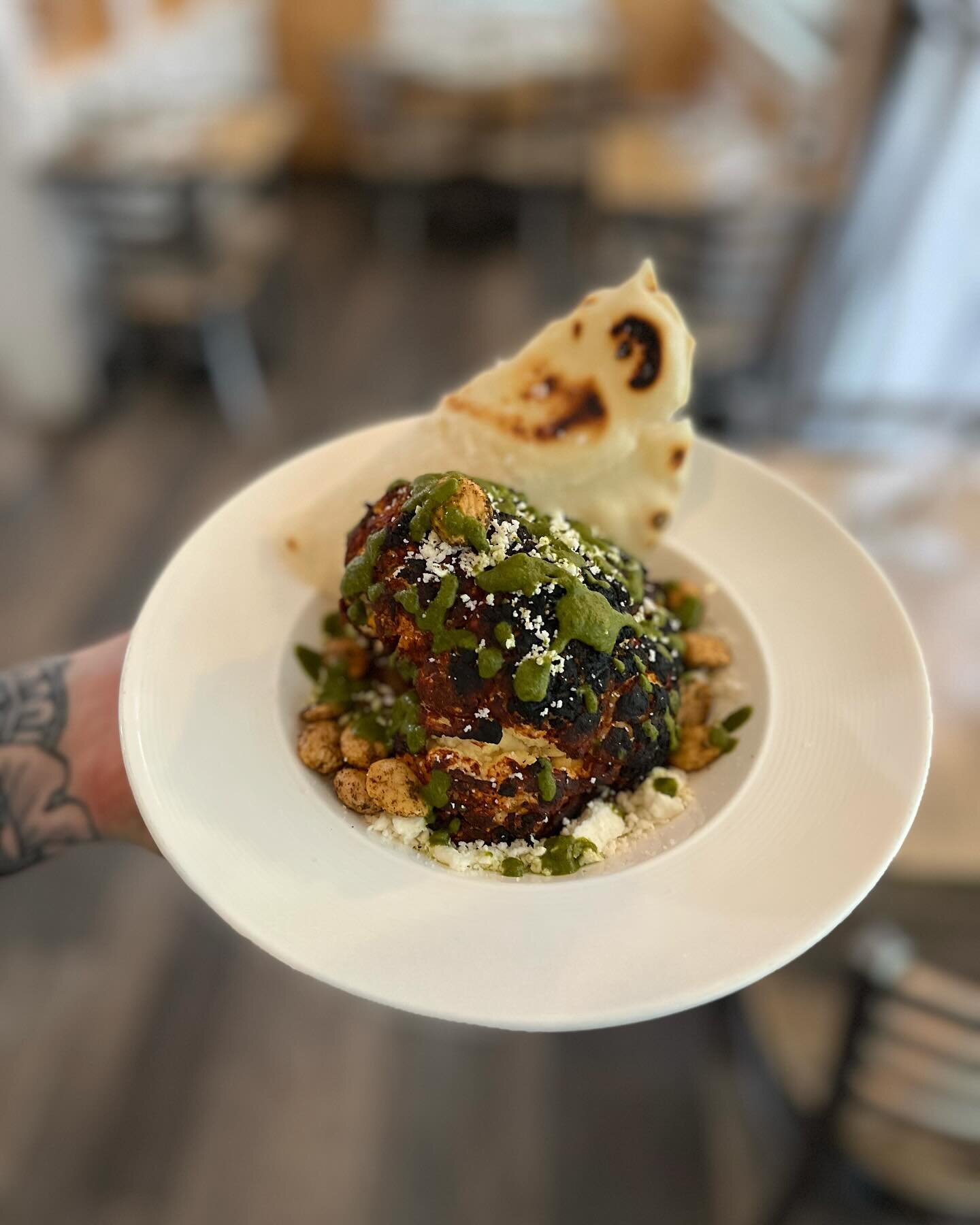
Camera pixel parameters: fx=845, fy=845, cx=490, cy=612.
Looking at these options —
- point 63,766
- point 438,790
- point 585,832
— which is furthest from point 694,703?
point 63,766

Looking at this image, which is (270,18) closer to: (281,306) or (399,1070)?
(281,306)

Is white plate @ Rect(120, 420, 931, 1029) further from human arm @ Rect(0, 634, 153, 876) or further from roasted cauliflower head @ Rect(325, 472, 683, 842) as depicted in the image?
human arm @ Rect(0, 634, 153, 876)

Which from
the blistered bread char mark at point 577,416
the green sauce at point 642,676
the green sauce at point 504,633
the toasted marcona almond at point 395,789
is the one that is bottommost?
the toasted marcona almond at point 395,789

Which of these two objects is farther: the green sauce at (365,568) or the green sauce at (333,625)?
the green sauce at (333,625)

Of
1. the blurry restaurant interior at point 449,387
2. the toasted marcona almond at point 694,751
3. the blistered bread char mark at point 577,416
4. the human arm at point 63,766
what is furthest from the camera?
the blurry restaurant interior at point 449,387

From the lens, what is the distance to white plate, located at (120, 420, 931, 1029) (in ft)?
2.39

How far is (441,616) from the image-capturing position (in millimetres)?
905

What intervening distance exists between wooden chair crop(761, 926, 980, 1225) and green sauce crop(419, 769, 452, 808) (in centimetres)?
82

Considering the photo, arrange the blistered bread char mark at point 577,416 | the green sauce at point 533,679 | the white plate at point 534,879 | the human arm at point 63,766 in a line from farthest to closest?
the human arm at point 63,766
the blistered bread char mark at point 577,416
the green sauce at point 533,679
the white plate at point 534,879

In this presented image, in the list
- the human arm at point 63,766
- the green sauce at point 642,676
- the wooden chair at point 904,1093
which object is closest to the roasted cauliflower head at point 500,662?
the green sauce at point 642,676

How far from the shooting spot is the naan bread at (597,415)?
1.07 metres

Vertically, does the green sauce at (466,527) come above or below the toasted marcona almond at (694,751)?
above

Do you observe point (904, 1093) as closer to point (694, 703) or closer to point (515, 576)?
point (694, 703)

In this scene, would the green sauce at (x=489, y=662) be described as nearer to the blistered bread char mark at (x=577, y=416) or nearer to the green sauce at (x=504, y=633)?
the green sauce at (x=504, y=633)
